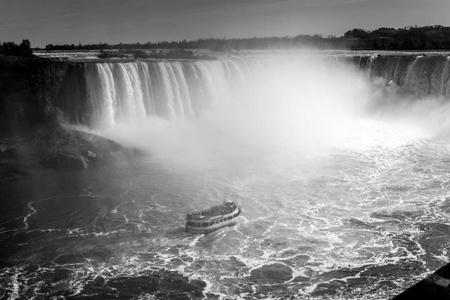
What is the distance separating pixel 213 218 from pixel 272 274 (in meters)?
4.15

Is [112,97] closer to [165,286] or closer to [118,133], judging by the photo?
[118,133]

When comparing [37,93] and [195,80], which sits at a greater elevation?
[195,80]

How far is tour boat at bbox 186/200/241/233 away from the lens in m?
18.3

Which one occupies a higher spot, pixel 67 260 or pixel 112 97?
pixel 112 97

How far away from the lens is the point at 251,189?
23.9 m

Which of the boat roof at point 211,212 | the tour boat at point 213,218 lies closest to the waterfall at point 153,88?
the boat roof at point 211,212

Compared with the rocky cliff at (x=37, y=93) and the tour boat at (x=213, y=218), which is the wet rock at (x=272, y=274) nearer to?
the tour boat at (x=213, y=218)

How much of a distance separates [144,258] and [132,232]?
2.52 m

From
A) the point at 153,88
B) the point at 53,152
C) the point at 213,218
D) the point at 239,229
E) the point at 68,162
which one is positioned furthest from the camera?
the point at 153,88

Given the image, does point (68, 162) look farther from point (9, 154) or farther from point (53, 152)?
point (9, 154)

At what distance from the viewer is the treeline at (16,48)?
1679 inches

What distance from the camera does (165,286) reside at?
14.6 metres

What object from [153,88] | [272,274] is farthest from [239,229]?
[153,88]

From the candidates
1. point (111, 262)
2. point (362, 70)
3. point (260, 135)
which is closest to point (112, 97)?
point (260, 135)
